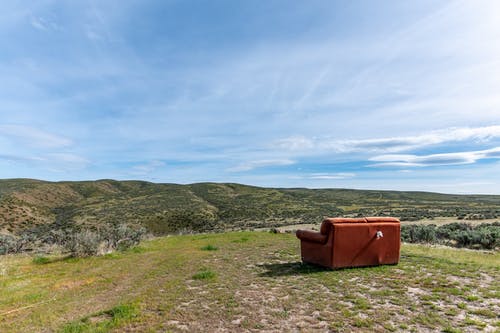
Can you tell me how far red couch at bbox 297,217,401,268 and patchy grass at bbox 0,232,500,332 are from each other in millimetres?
324

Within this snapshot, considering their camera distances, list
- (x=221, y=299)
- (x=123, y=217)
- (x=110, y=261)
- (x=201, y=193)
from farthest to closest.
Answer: (x=201, y=193), (x=123, y=217), (x=110, y=261), (x=221, y=299)

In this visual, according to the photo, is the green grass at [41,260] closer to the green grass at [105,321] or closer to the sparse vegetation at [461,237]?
the green grass at [105,321]

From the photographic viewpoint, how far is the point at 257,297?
209 inches

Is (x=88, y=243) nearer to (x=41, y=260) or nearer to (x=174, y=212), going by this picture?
(x=41, y=260)

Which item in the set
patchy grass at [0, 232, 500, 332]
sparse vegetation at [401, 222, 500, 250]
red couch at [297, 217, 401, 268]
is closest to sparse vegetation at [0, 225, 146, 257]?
patchy grass at [0, 232, 500, 332]

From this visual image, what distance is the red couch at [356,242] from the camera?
23.7 feet

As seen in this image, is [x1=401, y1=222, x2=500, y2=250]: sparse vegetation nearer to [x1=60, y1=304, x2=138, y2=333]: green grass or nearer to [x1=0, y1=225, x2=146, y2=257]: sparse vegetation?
[x1=60, y1=304, x2=138, y2=333]: green grass

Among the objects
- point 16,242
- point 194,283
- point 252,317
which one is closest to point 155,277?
point 194,283

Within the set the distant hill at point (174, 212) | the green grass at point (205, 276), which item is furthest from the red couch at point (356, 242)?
the distant hill at point (174, 212)

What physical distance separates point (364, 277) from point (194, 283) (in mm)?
3901

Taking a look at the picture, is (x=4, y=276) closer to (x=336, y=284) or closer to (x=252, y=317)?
(x=252, y=317)

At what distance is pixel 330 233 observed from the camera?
23.9 ft

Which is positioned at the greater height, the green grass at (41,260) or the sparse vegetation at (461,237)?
the sparse vegetation at (461,237)

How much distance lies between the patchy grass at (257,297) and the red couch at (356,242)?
1.06 ft
